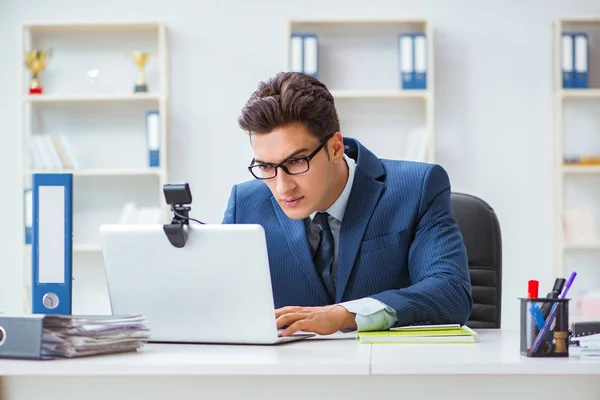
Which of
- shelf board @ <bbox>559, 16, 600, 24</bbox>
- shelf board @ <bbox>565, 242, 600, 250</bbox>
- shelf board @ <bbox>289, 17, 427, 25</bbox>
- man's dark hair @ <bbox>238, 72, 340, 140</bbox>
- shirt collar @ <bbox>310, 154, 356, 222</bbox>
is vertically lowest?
shelf board @ <bbox>565, 242, 600, 250</bbox>

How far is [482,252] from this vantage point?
2418mm

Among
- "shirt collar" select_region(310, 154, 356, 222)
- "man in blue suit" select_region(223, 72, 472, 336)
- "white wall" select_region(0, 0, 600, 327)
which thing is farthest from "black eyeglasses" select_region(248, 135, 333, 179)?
"white wall" select_region(0, 0, 600, 327)

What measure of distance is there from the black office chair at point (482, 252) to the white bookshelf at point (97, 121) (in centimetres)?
232

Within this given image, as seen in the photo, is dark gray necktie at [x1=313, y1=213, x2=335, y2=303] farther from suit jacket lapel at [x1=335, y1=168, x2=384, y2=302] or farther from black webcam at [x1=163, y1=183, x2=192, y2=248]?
black webcam at [x1=163, y1=183, x2=192, y2=248]

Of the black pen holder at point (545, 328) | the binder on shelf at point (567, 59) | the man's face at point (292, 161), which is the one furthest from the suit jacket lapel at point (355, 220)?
the binder on shelf at point (567, 59)

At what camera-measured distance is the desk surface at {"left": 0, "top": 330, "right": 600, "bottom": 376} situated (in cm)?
123

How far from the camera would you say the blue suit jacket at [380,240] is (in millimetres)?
2086

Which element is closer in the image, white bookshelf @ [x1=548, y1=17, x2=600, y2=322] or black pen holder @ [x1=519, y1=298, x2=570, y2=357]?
black pen holder @ [x1=519, y1=298, x2=570, y2=357]

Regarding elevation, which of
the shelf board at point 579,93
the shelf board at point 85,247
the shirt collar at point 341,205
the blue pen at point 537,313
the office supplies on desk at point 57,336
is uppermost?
the shelf board at point 579,93

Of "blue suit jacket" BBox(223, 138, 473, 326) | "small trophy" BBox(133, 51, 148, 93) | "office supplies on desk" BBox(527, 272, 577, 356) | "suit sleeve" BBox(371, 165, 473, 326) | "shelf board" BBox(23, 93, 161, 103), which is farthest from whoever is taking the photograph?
"small trophy" BBox(133, 51, 148, 93)

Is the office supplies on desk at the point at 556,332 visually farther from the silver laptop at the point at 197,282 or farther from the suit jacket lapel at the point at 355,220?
the suit jacket lapel at the point at 355,220

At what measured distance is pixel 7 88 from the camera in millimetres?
4551

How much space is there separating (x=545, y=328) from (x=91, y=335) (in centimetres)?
69

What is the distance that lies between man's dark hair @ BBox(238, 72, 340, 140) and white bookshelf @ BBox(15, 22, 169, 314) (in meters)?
2.44
